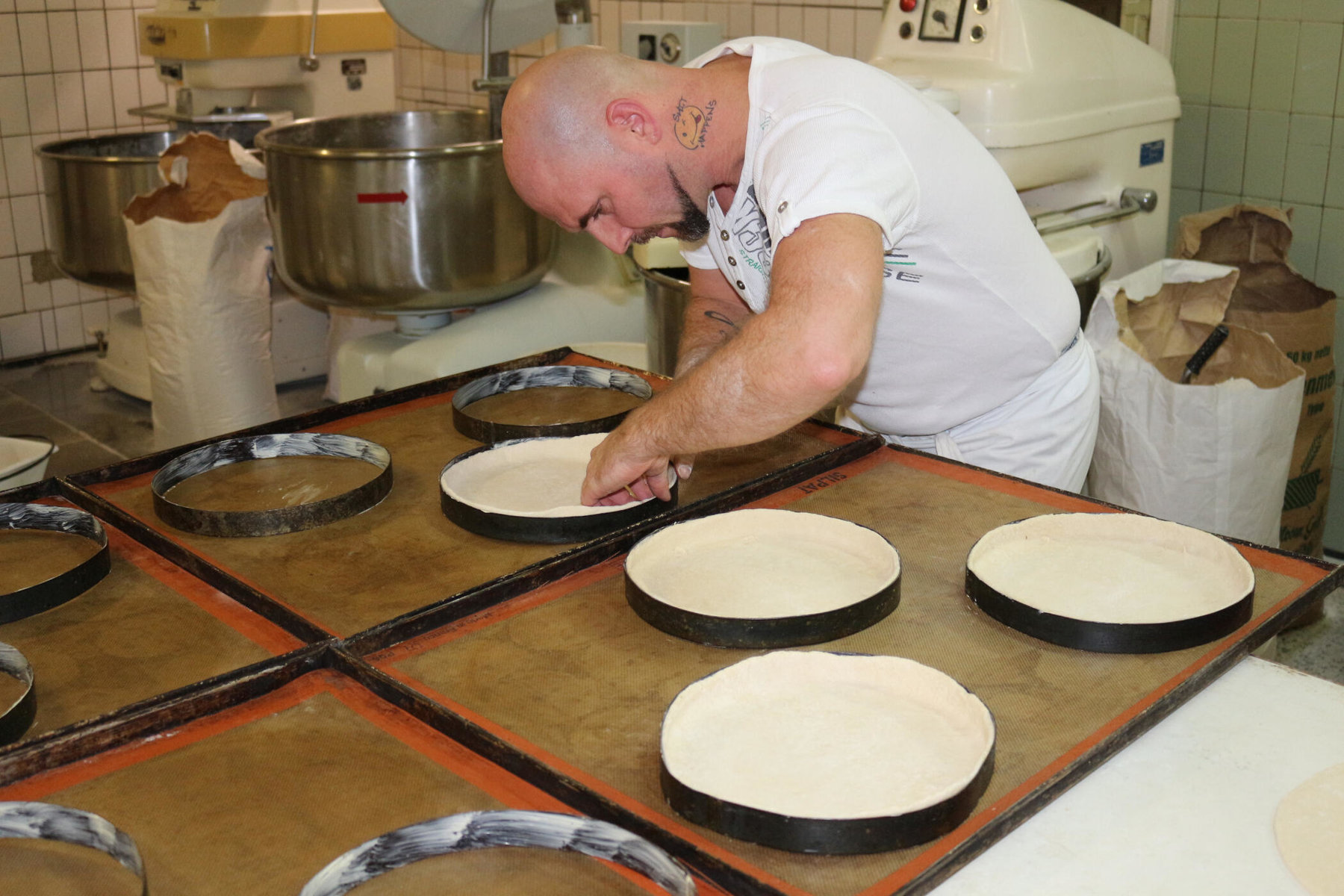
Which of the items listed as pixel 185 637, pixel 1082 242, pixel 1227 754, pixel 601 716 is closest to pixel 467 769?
pixel 601 716

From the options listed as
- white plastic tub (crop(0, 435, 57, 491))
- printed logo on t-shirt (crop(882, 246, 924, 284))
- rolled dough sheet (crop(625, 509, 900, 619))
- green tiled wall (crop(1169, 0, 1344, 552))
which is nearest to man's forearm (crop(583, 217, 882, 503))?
rolled dough sheet (crop(625, 509, 900, 619))

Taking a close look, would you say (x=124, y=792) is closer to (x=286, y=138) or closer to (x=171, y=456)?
(x=171, y=456)

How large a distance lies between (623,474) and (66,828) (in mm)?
685

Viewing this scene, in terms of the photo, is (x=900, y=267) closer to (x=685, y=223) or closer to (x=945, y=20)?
(x=685, y=223)

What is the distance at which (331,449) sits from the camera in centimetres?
165

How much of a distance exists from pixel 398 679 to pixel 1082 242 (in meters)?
1.73

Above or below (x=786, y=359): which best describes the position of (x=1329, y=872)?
below

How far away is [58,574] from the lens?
1287mm

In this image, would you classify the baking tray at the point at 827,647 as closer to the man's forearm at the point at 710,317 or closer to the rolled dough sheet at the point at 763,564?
the rolled dough sheet at the point at 763,564

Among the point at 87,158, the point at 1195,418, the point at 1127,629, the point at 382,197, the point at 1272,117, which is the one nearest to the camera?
the point at 1127,629

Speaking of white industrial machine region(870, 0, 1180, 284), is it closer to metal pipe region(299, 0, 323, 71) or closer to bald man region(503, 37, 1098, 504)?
bald man region(503, 37, 1098, 504)

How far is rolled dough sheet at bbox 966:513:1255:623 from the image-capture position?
119cm

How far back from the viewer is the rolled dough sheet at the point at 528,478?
1.43m

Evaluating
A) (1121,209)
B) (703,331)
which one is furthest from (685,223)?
(1121,209)
